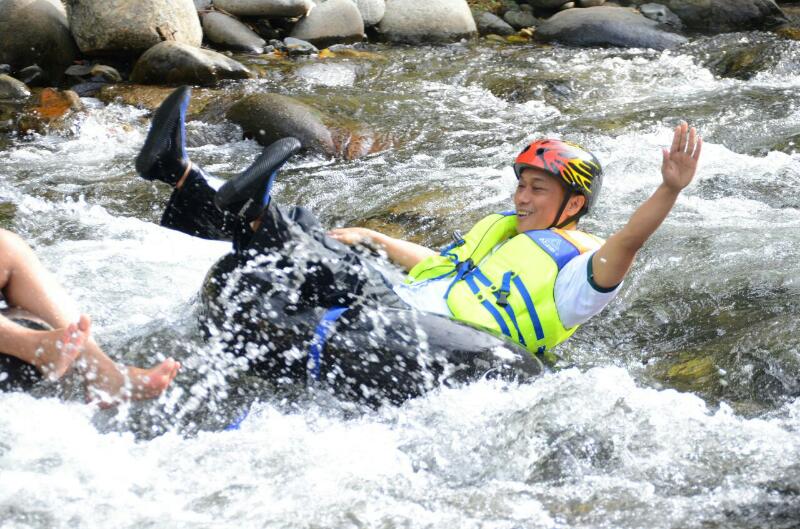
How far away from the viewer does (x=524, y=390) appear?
160 inches

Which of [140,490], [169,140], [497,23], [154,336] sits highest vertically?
[169,140]

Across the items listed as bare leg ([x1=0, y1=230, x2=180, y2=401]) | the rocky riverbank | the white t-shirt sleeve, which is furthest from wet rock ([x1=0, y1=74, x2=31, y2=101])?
the white t-shirt sleeve

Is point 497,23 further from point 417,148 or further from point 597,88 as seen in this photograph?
point 417,148

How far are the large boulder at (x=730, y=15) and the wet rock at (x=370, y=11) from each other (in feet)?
14.8

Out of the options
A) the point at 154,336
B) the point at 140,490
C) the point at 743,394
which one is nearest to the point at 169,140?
the point at 154,336

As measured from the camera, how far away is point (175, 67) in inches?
418

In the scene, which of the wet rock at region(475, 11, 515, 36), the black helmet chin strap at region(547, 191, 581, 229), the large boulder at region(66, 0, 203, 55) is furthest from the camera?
the wet rock at region(475, 11, 515, 36)

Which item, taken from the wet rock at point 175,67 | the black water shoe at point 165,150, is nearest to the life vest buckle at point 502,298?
the black water shoe at point 165,150

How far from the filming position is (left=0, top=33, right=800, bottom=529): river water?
10.8 feet

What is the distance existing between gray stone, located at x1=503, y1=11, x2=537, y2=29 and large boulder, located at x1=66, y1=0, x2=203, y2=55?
5826 mm

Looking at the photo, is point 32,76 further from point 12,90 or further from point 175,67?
point 175,67

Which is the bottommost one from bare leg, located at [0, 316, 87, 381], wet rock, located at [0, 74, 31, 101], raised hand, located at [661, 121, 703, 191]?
wet rock, located at [0, 74, 31, 101]

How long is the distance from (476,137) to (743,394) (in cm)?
523

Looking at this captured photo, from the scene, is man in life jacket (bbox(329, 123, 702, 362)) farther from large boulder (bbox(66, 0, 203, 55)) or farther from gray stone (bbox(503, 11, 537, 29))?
gray stone (bbox(503, 11, 537, 29))
